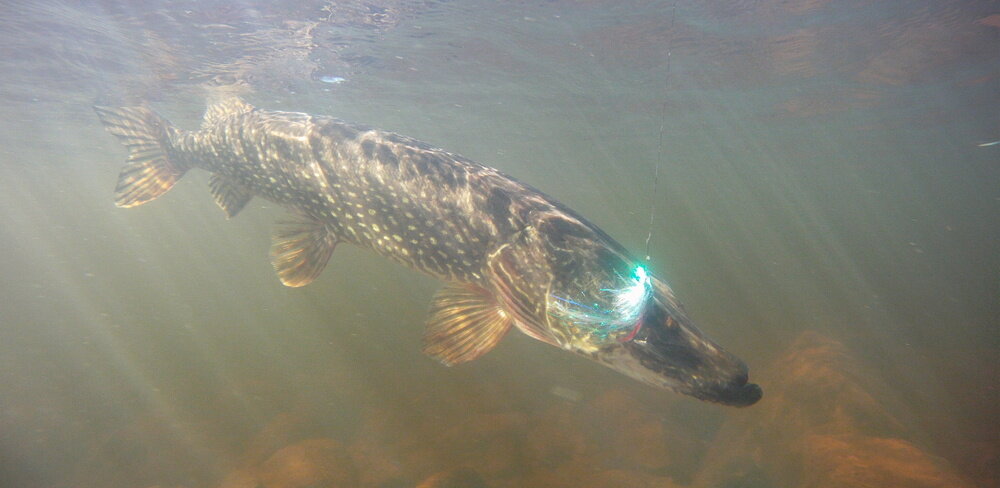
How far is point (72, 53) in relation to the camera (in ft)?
40.3

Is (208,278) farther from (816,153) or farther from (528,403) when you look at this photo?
(816,153)

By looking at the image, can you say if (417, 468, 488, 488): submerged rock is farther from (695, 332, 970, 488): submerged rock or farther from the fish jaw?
the fish jaw

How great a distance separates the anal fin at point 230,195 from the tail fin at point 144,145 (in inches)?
56.0

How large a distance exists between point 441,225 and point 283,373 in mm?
7482

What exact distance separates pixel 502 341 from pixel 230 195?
6999 mm

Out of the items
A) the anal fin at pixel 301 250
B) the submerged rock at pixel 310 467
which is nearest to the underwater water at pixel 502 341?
the submerged rock at pixel 310 467

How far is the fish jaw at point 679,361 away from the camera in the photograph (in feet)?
9.44

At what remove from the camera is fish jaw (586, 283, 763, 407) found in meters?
2.88

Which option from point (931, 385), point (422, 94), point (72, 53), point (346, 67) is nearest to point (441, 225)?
point (931, 385)

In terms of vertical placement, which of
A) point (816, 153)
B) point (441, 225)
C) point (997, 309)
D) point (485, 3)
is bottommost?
point (816, 153)

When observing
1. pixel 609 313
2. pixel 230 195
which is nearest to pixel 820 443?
pixel 609 313

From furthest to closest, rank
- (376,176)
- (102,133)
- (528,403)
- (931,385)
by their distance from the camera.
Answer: (102,133) < (931,385) < (528,403) < (376,176)

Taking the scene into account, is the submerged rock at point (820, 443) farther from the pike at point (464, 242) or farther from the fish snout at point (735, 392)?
the pike at point (464, 242)

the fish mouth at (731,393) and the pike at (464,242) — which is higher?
the pike at (464,242)
